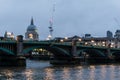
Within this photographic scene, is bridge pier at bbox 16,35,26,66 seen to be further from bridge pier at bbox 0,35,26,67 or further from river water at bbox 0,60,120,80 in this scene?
river water at bbox 0,60,120,80

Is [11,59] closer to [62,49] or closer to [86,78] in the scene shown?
[62,49]

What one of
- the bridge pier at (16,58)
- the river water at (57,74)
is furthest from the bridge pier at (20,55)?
the river water at (57,74)

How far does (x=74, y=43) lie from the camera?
18950cm

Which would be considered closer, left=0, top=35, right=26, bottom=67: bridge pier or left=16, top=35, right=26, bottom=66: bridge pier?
left=16, top=35, right=26, bottom=66: bridge pier

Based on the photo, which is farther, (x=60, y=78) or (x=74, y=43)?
(x=74, y=43)

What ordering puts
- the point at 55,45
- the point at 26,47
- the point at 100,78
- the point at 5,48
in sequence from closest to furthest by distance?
1. the point at 100,78
2. the point at 5,48
3. the point at 26,47
4. the point at 55,45

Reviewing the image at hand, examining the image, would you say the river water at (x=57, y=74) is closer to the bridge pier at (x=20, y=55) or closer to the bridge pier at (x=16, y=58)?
the bridge pier at (x=20, y=55)

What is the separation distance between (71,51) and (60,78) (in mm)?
87340

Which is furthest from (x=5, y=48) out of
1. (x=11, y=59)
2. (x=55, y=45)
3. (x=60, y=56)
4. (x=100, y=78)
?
(x=100, y=78)

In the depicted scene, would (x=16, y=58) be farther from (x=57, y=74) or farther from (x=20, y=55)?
(x=57, y=74)

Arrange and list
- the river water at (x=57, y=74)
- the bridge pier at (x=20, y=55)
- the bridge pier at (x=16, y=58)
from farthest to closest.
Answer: the bridge pier at (x=16, y=58)
the bridge pier at (x=20, y=55)
the river water at (x=57, y=74)

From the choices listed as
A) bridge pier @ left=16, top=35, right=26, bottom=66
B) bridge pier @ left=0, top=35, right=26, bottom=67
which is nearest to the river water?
bridge pier @ left=16, top=35, right=26, bottom=66

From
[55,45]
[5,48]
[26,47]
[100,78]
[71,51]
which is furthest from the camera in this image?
[71,51]

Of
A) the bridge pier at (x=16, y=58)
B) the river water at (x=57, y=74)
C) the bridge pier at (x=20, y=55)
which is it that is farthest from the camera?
the bridge pier at (x=16, y=58)
